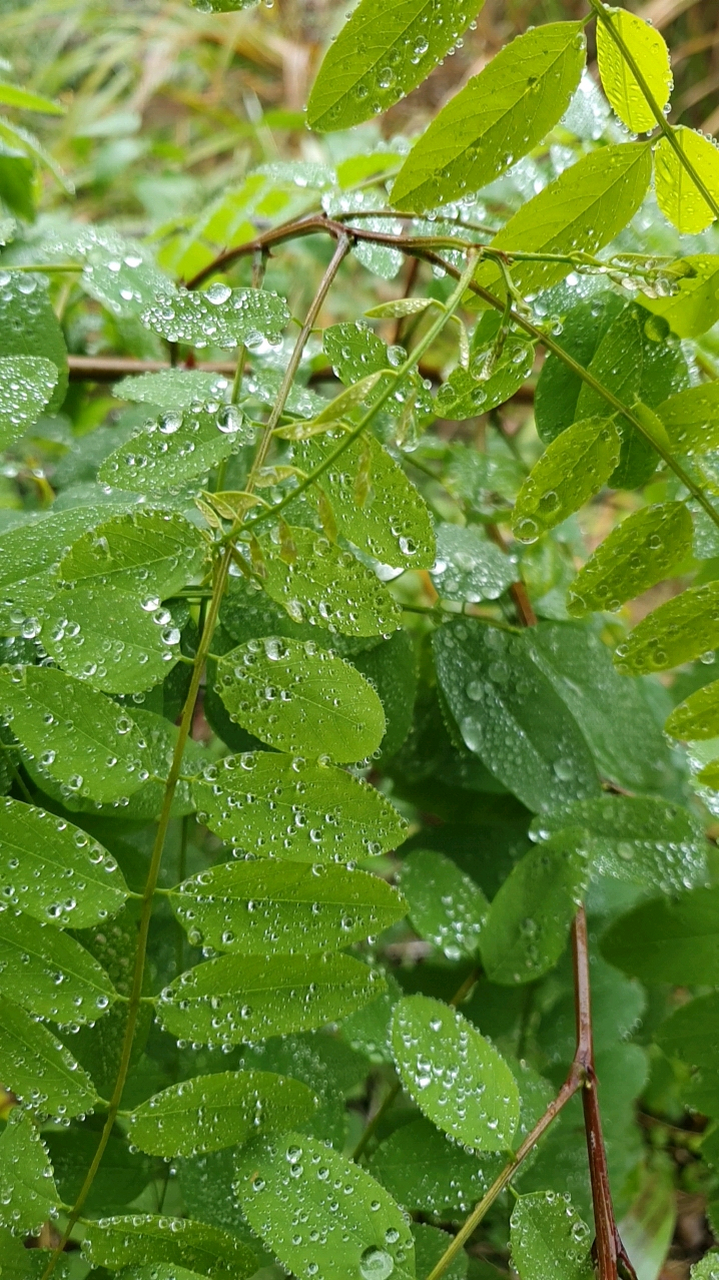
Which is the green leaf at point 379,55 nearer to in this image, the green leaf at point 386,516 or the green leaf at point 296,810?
the green leaf at point 386,516

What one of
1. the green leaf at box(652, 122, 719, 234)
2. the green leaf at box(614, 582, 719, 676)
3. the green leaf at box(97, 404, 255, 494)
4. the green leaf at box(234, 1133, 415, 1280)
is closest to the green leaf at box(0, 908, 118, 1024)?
the green leaf at box(234, 1133, 415, 1280)

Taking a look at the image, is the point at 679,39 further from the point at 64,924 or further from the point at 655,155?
the point at 64,924

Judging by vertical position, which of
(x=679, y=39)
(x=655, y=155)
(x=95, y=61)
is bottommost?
(x=655, y=155)

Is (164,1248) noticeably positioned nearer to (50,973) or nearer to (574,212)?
(50,973)

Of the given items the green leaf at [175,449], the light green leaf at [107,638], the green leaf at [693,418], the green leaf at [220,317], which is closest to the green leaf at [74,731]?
the light green leaf at [107,638]

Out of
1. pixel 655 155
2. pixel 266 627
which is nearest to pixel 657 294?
pixel 655 155

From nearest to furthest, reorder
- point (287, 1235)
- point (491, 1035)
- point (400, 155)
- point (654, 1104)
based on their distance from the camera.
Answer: point (287, 1235) → point (491, 1035) → point (400, 155) → point (654, 1104)
